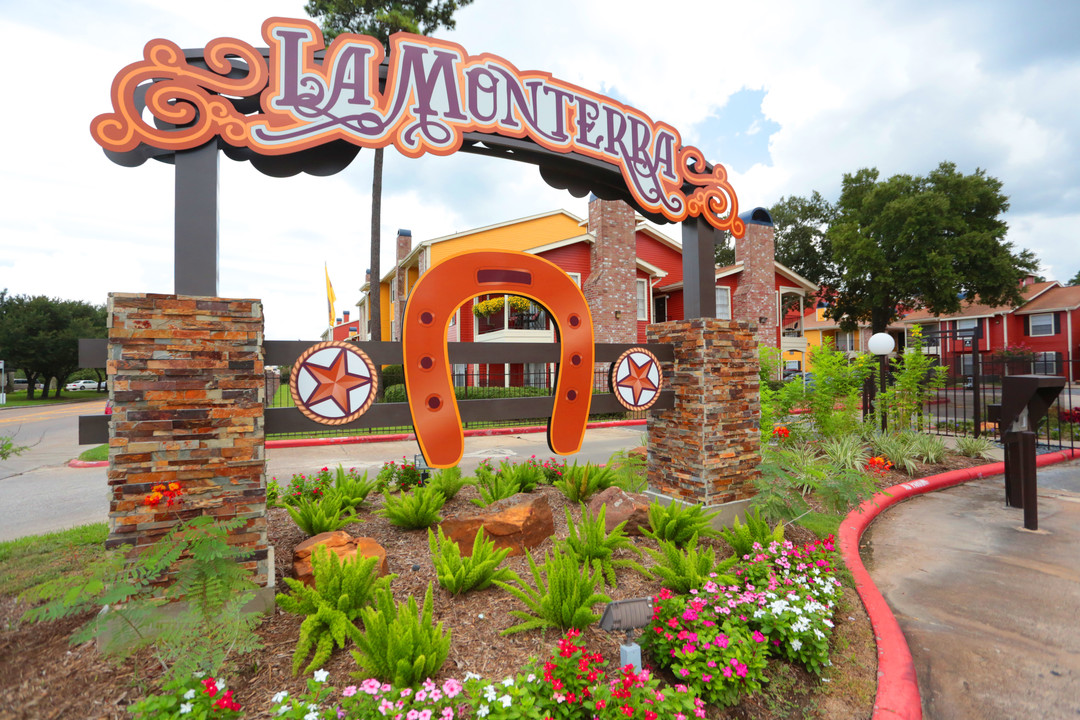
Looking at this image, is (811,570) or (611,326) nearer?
(811,570)

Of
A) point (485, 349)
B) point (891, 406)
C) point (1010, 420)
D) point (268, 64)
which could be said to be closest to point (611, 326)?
point (891, 406)

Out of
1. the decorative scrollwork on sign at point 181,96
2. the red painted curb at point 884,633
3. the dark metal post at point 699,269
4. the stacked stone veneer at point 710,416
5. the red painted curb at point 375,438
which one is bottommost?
the red painted curb at point 884,633

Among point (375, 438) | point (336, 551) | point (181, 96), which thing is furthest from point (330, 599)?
point (375, 438)

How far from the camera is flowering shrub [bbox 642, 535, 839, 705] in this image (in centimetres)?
272

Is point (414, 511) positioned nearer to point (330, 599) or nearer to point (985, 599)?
point (330, 599)

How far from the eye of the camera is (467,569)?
11.9 feet

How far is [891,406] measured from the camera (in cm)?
947

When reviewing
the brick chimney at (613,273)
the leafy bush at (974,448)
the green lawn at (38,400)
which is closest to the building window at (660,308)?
the brick chimney at (613,273)

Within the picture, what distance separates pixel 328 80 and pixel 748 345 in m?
4.89

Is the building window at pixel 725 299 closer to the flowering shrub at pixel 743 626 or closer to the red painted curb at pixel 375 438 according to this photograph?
the red painted curb at pixel 375 438

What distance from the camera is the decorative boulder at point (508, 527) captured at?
14.6 ft

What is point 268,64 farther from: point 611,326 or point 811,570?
point 611,326

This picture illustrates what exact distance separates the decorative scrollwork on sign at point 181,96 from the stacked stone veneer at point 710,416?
4.57 m

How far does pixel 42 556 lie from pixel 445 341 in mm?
4388
